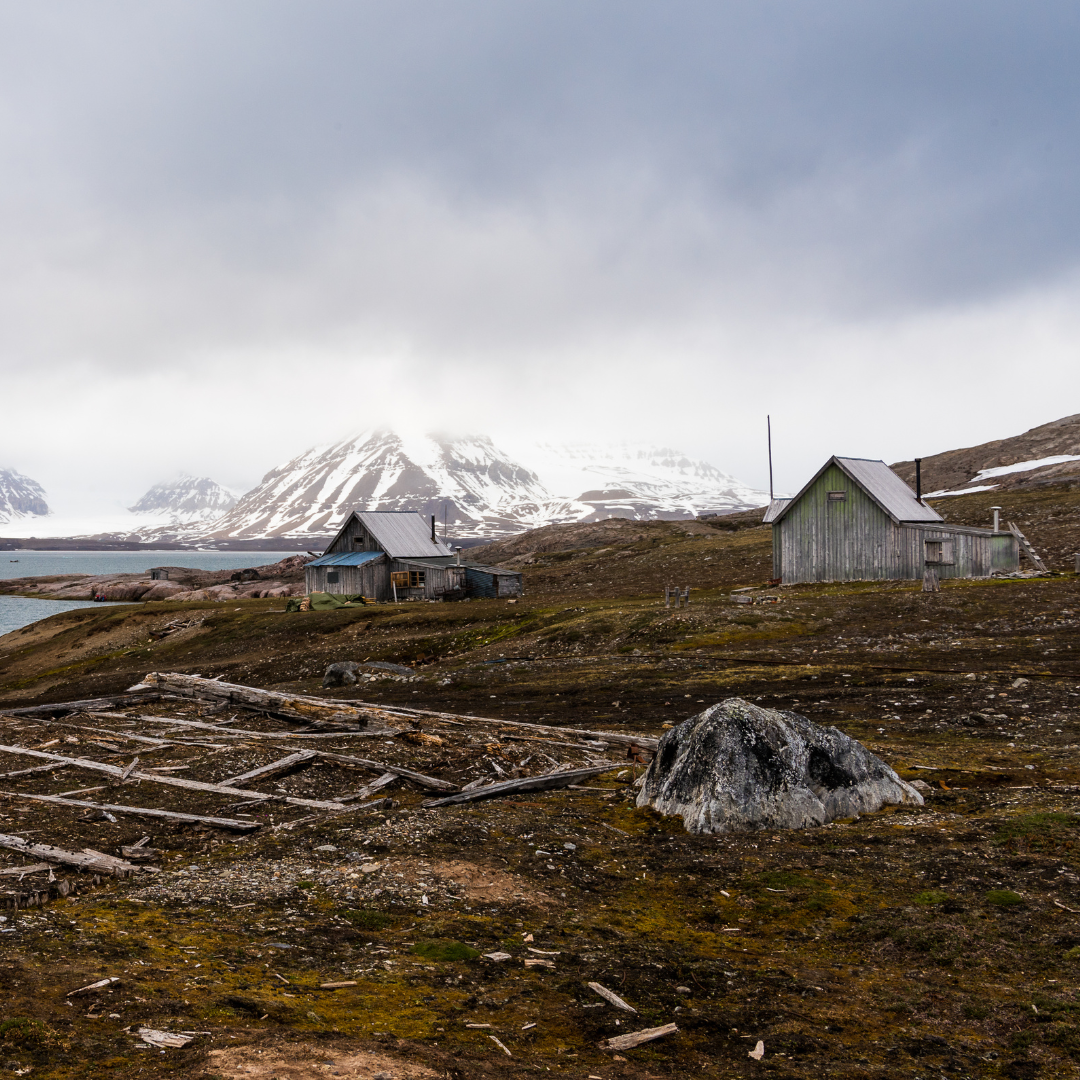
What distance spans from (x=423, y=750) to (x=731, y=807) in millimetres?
8088

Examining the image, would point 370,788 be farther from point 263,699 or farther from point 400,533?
point 400,533

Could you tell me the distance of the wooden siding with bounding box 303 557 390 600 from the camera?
6888cm

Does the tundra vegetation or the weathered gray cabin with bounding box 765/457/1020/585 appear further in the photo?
the weathered gray cabin with bounding box 765/457/1020/585

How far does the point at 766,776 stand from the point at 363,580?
191ft

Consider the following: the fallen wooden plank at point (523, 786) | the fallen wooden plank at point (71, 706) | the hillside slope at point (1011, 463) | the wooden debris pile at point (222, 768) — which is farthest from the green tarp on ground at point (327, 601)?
the hillside slope at point (1011, 463)

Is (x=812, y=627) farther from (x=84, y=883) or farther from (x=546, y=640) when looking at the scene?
(x=84, y=883)

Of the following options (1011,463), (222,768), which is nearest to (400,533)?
(222,768)

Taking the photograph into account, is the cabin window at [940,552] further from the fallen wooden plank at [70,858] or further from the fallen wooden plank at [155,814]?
the fallen wooden plank at [70,858]

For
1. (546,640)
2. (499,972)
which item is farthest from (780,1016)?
(546,640)

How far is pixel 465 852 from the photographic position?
39.7 feet

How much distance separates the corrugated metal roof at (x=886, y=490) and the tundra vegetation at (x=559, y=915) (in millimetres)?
26393

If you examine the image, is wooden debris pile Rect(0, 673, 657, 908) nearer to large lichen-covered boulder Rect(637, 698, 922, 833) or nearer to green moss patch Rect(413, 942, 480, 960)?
large lichen-covered boulder Rect(637, 698, 922, 833)

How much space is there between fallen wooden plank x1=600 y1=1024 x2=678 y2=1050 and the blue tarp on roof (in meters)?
62.6

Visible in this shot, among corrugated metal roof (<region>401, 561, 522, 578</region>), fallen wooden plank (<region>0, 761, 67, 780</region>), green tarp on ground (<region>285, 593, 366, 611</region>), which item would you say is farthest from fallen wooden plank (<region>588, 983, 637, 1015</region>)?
green tarp on ground (<region>285, 593, 366, 611</region>)
